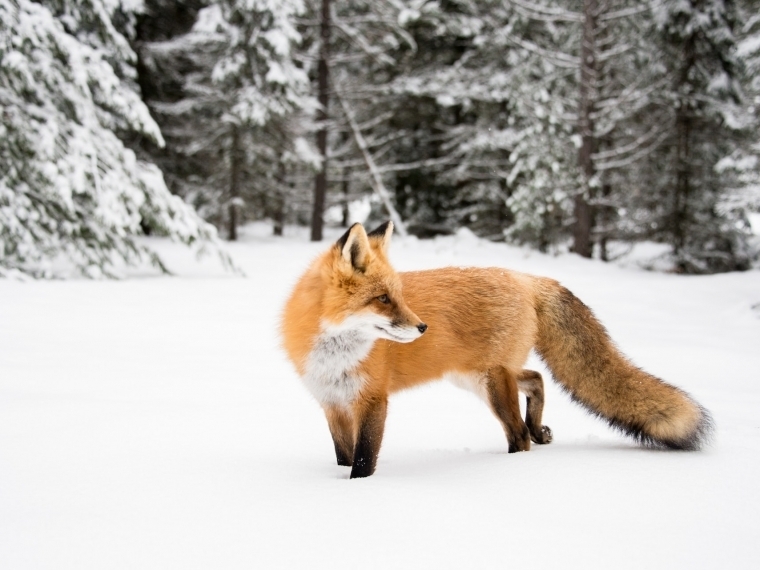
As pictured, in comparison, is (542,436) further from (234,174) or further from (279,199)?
(279,199)

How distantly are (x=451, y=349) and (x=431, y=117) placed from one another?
19384 mm

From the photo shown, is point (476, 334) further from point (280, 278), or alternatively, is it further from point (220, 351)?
point (280, 278)

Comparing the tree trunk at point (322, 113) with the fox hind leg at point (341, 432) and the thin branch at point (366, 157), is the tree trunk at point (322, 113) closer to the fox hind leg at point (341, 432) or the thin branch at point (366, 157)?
the thin branch at point (366, 157)

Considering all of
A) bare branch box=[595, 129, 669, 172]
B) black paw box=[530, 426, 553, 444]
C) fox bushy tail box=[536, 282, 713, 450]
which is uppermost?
bare branch box=[595, 129, 669, 172]

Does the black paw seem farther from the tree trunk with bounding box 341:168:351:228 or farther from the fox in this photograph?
the tree trunk with bounding box 341:168:351:228

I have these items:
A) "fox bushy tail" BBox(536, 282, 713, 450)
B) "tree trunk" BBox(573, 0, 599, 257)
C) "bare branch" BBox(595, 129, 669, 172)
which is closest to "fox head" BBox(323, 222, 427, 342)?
"fox bushy tail" BBox(536, 282, 713, 450)

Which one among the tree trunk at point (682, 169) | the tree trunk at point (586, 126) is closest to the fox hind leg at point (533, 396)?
the tree trunk at point (586, 126)

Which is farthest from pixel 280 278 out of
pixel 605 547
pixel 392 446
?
pixel 605 547

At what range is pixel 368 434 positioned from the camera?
3.02m

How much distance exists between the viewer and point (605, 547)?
200 cm

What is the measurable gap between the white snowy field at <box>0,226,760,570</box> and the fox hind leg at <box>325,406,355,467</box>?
97mm

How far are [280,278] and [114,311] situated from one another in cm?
414

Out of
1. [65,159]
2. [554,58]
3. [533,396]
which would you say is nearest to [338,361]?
[533,396]

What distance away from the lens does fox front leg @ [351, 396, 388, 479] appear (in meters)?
2.94
